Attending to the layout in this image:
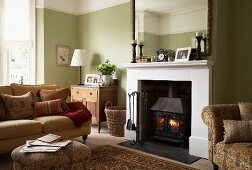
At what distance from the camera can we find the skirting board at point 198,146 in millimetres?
3310

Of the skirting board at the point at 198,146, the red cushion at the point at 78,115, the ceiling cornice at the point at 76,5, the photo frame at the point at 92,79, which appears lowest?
the skirting board at the point at 198,146

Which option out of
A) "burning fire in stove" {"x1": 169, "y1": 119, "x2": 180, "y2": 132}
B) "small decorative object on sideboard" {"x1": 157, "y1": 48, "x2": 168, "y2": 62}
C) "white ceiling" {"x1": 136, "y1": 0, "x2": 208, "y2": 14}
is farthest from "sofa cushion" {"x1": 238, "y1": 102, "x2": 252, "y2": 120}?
"white ceiling" {"x1": 136, "y1": 0, "x2": 208, "y2": 14}

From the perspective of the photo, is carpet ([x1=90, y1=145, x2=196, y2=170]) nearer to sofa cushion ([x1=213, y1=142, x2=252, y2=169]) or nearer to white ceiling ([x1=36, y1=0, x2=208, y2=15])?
sofa cushion ([x1=213, y1=142, x2=252, y2=169])

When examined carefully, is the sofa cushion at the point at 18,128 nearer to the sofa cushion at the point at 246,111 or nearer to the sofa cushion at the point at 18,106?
the sofa cushion at the point at 18,106

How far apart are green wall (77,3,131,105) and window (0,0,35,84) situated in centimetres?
111

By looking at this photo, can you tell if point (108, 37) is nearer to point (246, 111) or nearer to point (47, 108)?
point (47, 108)

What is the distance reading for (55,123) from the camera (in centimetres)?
348

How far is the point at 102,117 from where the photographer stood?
15.7 feet

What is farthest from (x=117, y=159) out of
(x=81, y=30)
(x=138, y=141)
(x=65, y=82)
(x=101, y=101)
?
(x=81, y=30)

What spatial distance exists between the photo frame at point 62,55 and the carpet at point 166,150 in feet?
8.52

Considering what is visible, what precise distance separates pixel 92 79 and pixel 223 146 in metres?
3.31

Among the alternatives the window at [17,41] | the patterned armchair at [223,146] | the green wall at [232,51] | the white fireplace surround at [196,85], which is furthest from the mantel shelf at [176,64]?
the window at [17,41]

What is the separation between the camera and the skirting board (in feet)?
10.9

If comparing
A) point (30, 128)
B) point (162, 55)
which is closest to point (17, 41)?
point (30, 128)
